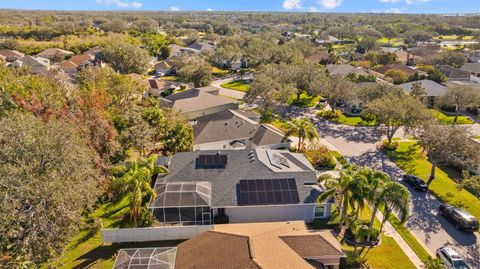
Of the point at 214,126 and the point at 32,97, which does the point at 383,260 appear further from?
the point at 32,97

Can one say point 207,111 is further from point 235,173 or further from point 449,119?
point 449,119

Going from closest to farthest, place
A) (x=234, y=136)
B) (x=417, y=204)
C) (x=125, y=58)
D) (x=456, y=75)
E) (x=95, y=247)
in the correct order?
(x=95, y=247), (x=417, y=204), (x=234, y=136), (x=125, y=58), (x=456, y=75)

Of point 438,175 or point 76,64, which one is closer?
point 438,175

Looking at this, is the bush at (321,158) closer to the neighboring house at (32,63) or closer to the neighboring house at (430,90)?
the neighboring house at (430,90)

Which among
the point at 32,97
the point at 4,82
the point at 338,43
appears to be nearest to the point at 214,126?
the point at 32,97

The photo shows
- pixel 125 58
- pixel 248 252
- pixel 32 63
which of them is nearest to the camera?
pixel 248 252

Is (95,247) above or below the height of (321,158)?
below

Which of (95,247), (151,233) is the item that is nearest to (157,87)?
(151,233)

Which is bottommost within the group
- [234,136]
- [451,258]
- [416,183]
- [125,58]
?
[451,258]
